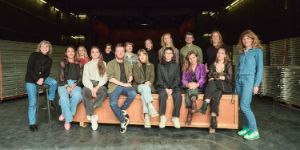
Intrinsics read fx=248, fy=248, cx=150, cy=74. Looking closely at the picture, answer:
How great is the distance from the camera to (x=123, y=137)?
396 centimetres

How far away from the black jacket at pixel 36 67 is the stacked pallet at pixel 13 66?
3.85 metres

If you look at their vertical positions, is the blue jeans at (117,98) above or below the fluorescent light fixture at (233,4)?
below

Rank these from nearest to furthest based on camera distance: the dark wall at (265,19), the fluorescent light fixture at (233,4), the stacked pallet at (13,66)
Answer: the dark wall at (265,19) → the stacked pallet at (13,66) → the fluorescent light fixture at (233,4)

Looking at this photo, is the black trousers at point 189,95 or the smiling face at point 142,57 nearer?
the black trousers at point 189,95

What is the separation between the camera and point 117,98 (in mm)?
4430

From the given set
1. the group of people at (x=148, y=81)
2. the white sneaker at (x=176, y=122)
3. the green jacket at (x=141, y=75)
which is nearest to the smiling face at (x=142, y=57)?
the group of people at (x=148, y=81)

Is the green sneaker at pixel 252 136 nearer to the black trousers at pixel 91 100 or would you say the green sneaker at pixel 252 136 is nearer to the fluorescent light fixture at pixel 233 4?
the black trousers at pixel 91 100

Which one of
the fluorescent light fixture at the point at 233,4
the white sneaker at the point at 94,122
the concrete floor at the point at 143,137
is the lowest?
the concrete floor at the point at 143,137

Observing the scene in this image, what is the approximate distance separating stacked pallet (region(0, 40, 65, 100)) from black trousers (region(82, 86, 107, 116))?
14.4 ft

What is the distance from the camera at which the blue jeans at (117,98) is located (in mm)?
4309

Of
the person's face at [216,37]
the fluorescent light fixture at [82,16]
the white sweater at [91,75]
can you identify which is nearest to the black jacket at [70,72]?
the white sweater at [91,75]

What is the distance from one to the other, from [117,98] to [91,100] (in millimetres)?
472

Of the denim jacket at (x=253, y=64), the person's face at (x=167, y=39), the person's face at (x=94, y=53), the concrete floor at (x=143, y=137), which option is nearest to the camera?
the concrete floor at (x=143, y=137)

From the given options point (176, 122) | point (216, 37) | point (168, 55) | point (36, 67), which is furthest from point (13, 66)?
point (216, 37)
